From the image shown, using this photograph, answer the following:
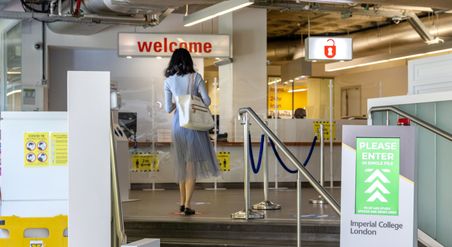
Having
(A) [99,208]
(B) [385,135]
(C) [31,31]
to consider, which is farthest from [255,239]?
(C) [31,31]

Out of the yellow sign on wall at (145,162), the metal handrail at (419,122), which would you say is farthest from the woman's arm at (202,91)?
the yellow sign on wall at (145,162)

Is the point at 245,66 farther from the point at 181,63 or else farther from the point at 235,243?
the point at 235,243

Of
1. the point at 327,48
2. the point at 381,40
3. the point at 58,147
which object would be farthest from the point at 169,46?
the point at 58,147

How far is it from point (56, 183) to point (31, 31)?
275 inches

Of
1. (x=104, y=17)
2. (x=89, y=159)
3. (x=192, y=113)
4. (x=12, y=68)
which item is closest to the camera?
(x=89, y=159)

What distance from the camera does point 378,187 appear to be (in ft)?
12.3

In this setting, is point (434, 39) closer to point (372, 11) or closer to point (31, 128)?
point (372, 11)

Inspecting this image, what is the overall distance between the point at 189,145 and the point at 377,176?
2595mm

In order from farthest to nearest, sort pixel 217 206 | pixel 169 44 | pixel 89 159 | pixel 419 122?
pixel 169 44
pixel 217 206
pixel 419 122
pixel 89 159

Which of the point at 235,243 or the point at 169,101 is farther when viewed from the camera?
the point at 169,101

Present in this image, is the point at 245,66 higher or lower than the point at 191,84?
higher

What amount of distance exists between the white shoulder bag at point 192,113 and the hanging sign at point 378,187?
2.26m

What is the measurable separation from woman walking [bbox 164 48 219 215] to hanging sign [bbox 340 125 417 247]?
94.3 inches

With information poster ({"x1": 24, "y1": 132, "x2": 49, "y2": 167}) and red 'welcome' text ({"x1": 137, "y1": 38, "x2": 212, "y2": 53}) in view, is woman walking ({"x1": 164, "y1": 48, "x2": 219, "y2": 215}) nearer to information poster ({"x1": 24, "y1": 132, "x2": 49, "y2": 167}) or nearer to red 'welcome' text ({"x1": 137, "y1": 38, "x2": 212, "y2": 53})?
information poster ({"x1": 24, "y1": 132, "x2": 49, "y2": 167})
